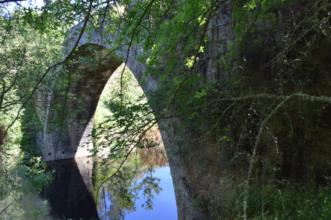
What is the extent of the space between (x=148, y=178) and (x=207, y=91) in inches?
30.9

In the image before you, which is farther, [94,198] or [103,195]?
[94,198]

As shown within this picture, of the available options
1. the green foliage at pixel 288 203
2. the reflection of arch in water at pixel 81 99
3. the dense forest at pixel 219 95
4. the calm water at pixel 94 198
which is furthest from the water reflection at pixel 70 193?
the green foliage at pixel 288 203

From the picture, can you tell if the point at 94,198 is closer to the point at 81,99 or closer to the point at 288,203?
the point at 81,99

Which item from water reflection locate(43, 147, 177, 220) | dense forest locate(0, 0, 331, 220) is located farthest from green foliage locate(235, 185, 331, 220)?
water reflection locate(43, 147, 177, 220)

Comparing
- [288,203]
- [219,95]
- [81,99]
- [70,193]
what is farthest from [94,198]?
[288,203]

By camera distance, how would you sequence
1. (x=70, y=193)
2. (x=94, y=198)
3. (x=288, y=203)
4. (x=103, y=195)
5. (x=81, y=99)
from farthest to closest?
(x=70, y=193), (x=94, y=198), (x=81, y=99), (x=103, y=195), (x=288, y=203)

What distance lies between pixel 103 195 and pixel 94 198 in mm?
4329

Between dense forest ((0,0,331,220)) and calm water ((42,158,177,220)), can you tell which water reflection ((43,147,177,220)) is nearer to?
calm water ((42,158,177,220))

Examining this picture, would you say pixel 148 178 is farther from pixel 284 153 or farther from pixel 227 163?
pixel 284 153

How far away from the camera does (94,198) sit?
876cm

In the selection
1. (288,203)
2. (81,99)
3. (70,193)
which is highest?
(81,99)

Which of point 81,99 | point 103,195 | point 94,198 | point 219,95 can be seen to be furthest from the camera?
point 94,198

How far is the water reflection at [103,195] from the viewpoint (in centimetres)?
489

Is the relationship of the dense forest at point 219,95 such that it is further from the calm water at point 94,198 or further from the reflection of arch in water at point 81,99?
the calm water at point 94,198
